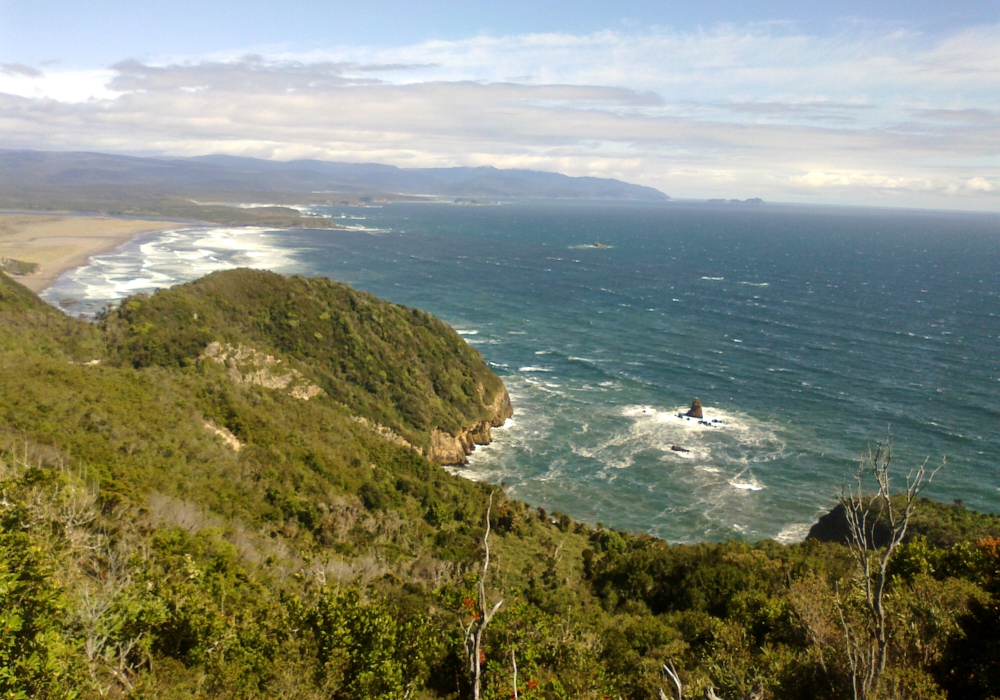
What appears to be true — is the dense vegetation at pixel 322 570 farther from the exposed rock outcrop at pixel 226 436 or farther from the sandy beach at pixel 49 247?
the sandy beach at pixel 49 247

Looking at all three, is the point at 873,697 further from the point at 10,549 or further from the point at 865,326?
the point at 865,326

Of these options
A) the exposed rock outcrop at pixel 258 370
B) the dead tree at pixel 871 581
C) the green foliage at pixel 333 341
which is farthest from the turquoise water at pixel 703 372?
the dead tree at pixel 871 581

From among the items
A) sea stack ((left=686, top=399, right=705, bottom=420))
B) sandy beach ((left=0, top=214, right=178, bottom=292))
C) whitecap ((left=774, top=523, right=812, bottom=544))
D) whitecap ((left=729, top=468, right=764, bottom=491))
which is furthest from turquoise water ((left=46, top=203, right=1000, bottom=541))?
sandy beach ((left=0, top=214, right=178, bottom=292))

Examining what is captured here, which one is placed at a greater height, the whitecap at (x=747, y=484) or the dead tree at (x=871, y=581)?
the dead tree at (x=871, y=581)

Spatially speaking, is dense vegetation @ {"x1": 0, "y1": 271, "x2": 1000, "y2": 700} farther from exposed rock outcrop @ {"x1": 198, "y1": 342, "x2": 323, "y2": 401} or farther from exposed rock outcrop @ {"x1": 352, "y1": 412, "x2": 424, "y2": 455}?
exposed rock outcrop @ {"x1": 352, "y1": 412, "x2": 424, "y2": 455}

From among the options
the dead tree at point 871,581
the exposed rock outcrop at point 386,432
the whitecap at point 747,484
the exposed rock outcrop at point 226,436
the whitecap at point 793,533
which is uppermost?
the dead tree at point 871,581

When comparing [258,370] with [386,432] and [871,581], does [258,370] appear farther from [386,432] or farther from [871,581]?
[871,581]

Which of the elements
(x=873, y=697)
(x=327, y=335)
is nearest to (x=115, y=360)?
(x=327, y=335)
